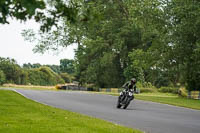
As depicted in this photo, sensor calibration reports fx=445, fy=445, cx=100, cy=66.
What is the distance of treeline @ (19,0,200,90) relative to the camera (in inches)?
1438

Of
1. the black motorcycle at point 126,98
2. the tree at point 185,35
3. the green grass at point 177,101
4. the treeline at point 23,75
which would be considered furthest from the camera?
the treeline at point 23,75

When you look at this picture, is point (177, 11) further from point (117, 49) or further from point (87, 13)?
point (87, 13)

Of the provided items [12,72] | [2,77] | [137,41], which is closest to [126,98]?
[137,41]

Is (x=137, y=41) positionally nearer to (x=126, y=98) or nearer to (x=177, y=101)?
(x=177, y=101)

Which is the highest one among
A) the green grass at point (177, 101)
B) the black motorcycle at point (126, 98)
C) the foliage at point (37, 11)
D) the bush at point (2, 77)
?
the bush at point (2, 77)

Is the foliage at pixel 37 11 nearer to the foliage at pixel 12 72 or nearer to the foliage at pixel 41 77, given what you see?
the foliage at pixel 12 72

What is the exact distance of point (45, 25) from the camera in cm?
569

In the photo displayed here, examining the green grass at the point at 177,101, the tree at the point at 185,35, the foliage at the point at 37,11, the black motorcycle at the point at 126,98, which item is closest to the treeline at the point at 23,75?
the tree at the point at 185,35

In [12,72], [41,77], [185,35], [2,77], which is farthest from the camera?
[41,77]

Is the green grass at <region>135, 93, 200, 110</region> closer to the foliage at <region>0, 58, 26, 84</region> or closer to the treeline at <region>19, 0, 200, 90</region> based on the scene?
the treeline at <region>19, 0, 200, 90</region>

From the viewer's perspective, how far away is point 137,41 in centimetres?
6166

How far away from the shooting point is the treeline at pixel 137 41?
36.5m

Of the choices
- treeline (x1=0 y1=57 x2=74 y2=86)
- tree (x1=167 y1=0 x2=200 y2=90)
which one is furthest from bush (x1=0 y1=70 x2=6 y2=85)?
tree (x1=167 y1=0 x2=200 y2=90)

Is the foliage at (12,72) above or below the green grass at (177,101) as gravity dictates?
above
